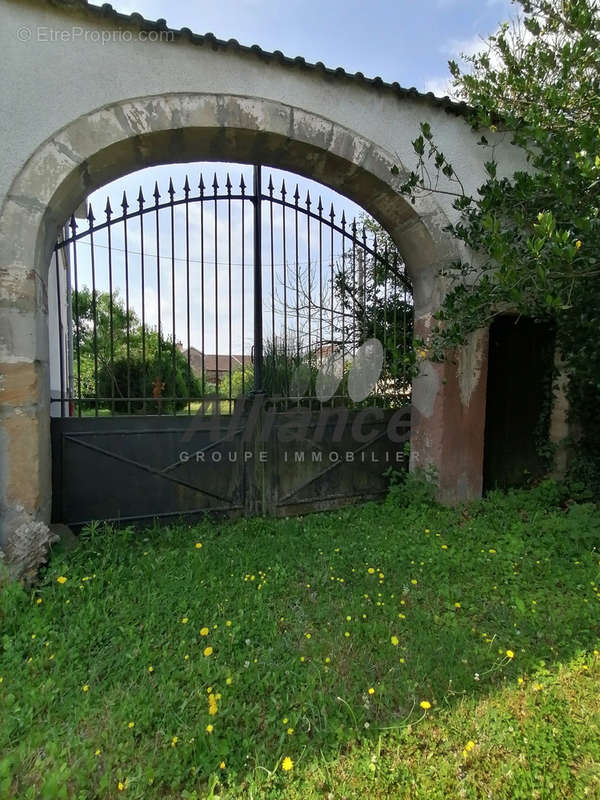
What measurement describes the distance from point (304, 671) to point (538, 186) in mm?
3539

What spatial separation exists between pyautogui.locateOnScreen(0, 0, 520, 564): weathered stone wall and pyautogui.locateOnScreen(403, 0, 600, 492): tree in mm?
310

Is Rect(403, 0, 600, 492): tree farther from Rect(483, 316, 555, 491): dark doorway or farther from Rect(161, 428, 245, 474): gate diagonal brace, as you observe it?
Rect(161, 428, 245, 474): gate diagonal brace

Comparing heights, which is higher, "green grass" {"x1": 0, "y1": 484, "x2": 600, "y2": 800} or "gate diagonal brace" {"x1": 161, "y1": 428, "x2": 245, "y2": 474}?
"gate diagonal brace" {"x1": 161, "y1": 428, "x2": 245, "y2": 474}

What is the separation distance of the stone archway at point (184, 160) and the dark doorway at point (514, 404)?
0.76m

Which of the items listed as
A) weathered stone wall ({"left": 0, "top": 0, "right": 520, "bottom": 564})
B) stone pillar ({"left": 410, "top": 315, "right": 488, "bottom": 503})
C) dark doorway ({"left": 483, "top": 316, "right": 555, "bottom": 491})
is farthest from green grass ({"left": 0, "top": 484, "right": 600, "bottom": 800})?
dark doorway ({"left": 483, "top": 316, "right": 555, "bottom": 491})

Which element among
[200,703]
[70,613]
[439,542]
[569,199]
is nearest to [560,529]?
[439,542]

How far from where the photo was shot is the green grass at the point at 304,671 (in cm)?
149

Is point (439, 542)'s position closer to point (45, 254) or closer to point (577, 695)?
point (577, 695)

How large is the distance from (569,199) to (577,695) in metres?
2.79

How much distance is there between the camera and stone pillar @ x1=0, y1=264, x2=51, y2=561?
2.69m

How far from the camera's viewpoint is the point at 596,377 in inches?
147

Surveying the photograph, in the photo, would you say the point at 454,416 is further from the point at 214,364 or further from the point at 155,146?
the point at 155,146

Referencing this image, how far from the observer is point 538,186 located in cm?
291

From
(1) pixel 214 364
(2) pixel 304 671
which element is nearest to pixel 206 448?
(1) pixel 214 364
